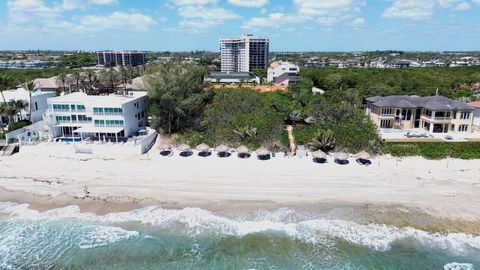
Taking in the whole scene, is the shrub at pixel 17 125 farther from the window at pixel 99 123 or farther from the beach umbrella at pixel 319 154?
the beach umbrella at pixel 319 154

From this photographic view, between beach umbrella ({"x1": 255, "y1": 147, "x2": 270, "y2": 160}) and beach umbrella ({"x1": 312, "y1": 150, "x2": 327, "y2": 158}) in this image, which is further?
beach umbrella ({"x1": 255, "y1": 147, "x2": 270, "y2": 160})

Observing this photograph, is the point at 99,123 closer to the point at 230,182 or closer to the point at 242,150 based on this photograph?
the point at 242,150

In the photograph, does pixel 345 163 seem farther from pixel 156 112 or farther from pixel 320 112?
pixel 156 112

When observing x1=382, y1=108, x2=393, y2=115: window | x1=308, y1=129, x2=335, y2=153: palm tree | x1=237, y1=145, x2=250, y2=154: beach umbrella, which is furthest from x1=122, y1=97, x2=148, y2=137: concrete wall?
x1=382, y1=108, x2=393, y2=115: window

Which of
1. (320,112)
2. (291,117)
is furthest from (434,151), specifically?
(291,117)

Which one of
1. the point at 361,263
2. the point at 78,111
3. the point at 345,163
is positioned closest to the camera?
the point at 361,263

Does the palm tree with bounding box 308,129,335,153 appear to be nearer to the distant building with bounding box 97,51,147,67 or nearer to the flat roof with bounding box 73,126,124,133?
the flat roof with bounding box 73,126,124,133
